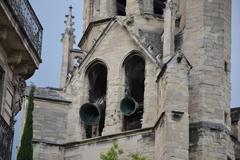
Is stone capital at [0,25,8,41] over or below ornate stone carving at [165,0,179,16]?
below

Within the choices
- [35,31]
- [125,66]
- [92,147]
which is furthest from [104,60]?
[35,31]

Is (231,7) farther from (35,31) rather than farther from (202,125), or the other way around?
(35,31)

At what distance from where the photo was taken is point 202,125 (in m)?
29.7

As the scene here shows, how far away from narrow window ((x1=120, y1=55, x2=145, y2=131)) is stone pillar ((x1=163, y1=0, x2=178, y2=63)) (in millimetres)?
1426

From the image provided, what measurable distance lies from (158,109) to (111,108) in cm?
210

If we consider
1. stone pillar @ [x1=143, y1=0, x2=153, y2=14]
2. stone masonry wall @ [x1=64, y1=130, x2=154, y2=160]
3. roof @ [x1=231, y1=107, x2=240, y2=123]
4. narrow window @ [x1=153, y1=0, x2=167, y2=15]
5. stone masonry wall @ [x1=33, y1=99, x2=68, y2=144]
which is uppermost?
narrow window @ [x1=153, y1=0, x2=167, y2=15]

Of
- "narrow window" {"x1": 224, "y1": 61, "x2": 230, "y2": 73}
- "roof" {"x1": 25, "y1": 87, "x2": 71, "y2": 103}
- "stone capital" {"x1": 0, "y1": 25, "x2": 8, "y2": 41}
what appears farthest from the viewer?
"roof" {"x1": 25, "y1": 87, "x2": 71, "y2": 103}

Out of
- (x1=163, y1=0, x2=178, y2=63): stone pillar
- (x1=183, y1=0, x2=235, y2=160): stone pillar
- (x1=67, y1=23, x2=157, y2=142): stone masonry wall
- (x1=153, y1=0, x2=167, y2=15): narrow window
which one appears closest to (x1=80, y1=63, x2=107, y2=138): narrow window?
(x1=67, y1=23, x2=157, y2=142): stone masonry wall

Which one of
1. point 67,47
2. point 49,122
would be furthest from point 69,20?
point 49,122

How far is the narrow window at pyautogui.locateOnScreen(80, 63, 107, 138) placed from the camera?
3287 centimetres

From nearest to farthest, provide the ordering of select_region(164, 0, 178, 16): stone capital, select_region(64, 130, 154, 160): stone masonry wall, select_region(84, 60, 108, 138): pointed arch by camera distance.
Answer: select_region(64, 130, 154, 160): stone masonry wall, select_region(164, 0, 178, 16): stone capital, select_region(84, 60, 108, 138): pointed arch

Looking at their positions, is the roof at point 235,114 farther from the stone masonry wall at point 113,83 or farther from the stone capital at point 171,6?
the stone capital at point 171,6

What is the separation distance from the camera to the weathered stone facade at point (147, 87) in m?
29.5

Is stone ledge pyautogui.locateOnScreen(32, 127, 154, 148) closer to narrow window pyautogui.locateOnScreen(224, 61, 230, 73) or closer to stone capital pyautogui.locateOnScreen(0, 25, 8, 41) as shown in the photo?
narrow window pyautogui.locateOnScreen(224, 61, 230, 73)
